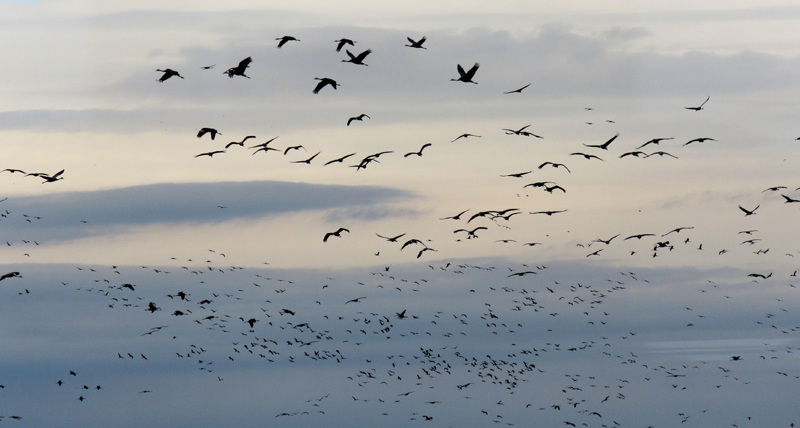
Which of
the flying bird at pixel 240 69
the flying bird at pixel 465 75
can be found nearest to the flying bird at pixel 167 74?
the flying bird at pixel 240 69

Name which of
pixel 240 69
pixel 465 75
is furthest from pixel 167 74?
pixel 465 75

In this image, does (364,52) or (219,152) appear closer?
(364,52)

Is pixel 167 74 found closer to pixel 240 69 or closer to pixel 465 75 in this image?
pixel 240 69

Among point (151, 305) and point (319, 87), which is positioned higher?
point (319, 87)

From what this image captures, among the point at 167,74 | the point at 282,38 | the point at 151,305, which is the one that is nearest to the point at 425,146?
the point at 282,38

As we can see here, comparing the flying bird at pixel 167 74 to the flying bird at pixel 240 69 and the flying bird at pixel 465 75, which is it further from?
the flying bird at pixel 465 75

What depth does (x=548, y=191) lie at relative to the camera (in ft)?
235

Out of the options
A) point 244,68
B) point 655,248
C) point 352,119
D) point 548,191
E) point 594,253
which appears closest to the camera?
point 244,68

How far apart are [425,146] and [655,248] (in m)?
28.6

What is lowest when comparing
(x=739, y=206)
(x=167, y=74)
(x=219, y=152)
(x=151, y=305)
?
(x=151, y=305)

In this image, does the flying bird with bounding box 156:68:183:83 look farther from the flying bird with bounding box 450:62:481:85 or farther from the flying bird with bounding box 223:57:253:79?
the flying bird with bounding box 450:62:481:85

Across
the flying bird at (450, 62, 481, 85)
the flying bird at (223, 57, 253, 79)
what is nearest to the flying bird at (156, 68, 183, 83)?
the flying bird at (223, 57, 253, 79)

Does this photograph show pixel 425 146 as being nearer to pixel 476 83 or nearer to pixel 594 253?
pixel 476 83

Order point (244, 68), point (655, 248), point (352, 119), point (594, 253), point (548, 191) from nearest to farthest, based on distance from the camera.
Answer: point (244, 68) → point (352, 119) → point (548, 191) → point (655, 248) → point (594, 253)
